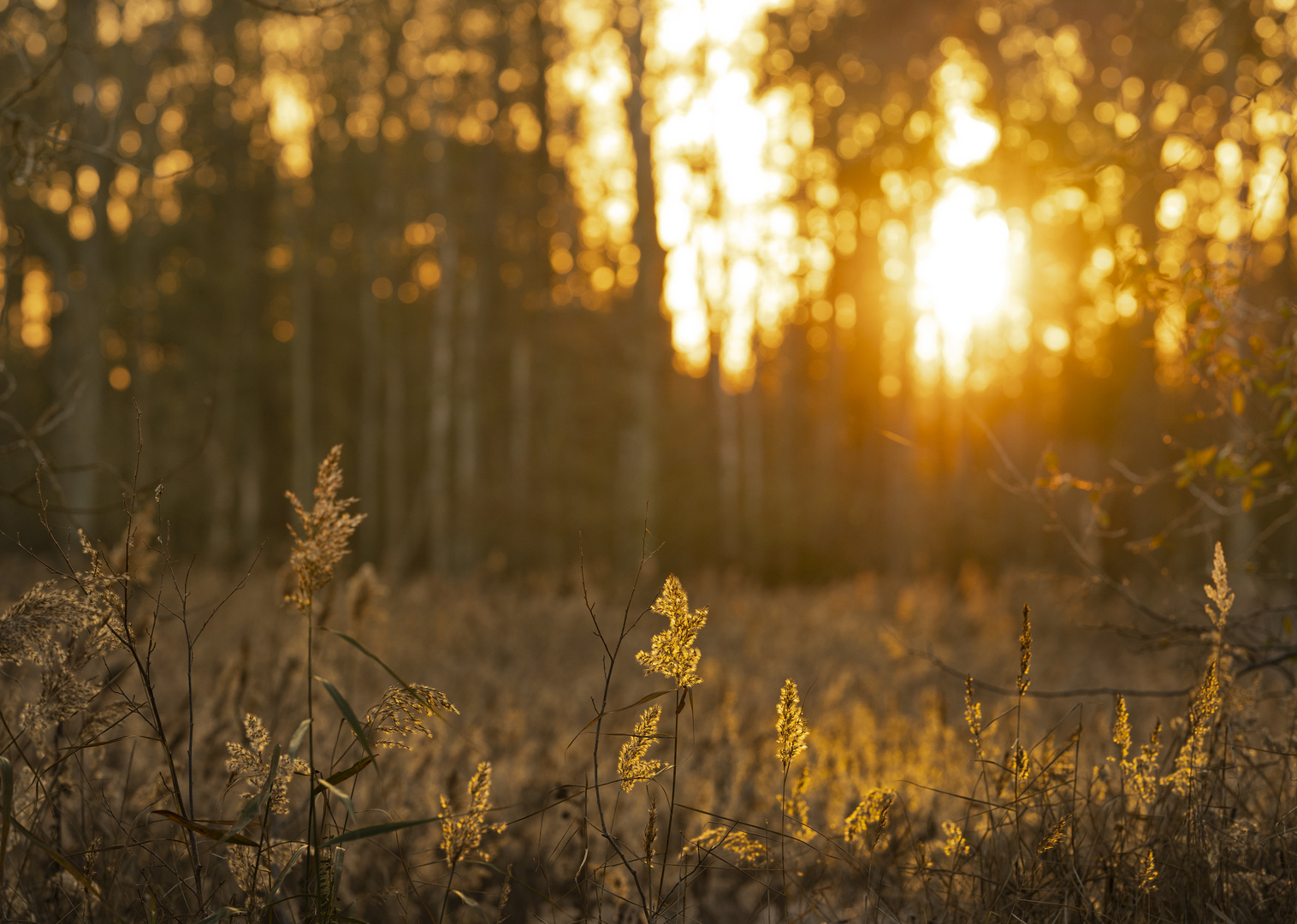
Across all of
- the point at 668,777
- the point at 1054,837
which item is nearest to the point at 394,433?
the point at 668,777

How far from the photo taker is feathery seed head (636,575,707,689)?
1754mm

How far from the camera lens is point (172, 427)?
2608 cm

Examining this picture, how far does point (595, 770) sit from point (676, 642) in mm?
324

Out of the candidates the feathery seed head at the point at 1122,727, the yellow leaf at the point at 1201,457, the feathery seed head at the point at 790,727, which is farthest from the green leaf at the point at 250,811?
the yellow leaf at the point at 1201,457

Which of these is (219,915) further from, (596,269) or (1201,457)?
(596,269)

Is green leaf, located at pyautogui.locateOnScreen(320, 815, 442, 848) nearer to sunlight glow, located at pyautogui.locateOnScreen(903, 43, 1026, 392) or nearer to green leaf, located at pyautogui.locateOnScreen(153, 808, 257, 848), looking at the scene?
green leaf, located at pyautogui.locateOnScreen(153, 808, 257, 848)

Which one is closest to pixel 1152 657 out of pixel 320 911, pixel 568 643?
pixel 568 643

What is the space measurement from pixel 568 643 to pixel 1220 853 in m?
6.50

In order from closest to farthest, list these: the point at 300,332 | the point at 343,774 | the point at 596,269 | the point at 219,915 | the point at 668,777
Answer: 1. the point at 219,915
2. the point at 343,774
3. the point at 668,777
4. the point at 300,332
5. the point at 596,269

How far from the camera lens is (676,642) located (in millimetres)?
1766

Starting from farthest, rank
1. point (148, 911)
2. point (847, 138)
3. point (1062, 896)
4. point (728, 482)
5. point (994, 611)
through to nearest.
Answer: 1. point (728, 482)
2. point (847, 138)
3. point (994, 611)
4. point (1062, 896)
5. point (148, 911)

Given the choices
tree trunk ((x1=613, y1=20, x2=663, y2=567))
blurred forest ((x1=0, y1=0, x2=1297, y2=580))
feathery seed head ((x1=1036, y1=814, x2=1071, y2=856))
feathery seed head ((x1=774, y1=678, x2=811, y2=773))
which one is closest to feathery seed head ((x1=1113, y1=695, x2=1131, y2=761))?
feathery seed head ((x1=1036, y1=814, x2=1071, y2=856))

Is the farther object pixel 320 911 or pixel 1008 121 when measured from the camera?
pixel 1008 121

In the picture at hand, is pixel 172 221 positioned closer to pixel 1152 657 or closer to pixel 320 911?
pixel 1152 657
